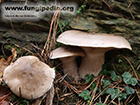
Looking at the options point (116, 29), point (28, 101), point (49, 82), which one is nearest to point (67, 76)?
point (49, 82)

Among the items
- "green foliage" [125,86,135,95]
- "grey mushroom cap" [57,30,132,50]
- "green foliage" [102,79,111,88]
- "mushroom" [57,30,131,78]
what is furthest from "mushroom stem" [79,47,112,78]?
"green foliage" [125,86,135,95]

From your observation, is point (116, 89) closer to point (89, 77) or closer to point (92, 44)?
point (89, 77)

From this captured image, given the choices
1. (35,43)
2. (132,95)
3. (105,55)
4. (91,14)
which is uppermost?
(91,14)

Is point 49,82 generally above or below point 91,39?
below

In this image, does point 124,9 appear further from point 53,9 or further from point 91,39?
point 53,9

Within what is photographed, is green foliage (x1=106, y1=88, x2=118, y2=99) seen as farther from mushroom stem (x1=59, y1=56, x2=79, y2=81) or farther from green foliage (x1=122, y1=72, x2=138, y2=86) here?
mushroom stem (x1=59, y1=56, x2=79, y2=81)

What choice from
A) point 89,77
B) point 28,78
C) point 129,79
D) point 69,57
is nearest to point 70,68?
point 69,57

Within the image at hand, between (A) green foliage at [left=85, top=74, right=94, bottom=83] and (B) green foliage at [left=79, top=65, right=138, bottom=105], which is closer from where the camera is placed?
(B) green foliage at [left=79, top=65, right=138, bottom=105]
